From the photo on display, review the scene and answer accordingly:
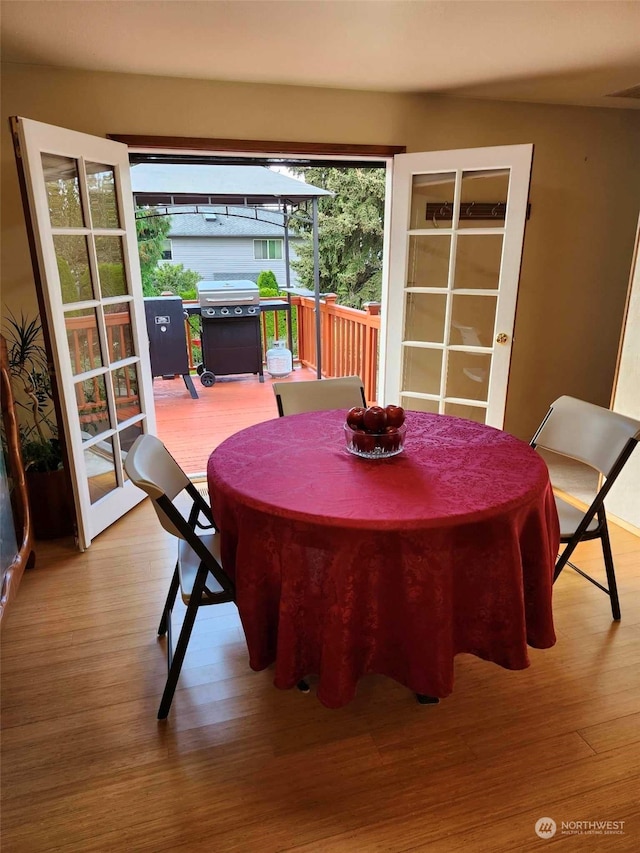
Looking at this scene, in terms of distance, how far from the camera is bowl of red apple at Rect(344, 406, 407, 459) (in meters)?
1.74

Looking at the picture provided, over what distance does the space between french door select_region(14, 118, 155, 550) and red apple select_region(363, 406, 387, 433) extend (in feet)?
4.96

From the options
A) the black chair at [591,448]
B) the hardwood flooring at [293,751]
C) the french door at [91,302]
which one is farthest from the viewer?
the french door at [91,302]

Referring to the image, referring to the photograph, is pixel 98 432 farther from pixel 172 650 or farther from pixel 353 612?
pixel 353 612

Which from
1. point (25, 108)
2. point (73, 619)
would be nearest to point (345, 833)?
point (73, 619)

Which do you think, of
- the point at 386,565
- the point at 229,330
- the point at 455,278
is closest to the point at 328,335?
the point at 229,330

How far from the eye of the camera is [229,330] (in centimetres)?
571

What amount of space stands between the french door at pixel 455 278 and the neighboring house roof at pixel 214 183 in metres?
2.35

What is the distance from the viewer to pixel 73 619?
2.16 metres

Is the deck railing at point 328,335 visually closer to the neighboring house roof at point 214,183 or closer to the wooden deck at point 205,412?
the wooden deck at point 205,412

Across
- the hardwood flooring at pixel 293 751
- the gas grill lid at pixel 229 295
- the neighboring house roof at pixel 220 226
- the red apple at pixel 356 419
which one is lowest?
the hardwood flooring at pixel 293 751

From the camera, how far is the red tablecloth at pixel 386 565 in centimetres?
138

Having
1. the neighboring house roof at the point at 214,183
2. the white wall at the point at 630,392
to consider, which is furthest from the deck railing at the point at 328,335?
the white wall at the point at 630,392

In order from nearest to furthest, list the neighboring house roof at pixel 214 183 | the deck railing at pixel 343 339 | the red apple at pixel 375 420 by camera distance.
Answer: the red apple at pixel 375 420 < the neighboring house roof at pixel 214 183 < the deck railing at pixel 343 339

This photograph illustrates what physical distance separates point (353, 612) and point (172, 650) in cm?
90
